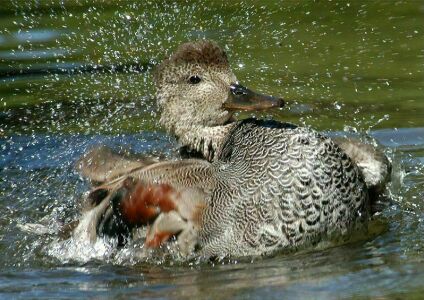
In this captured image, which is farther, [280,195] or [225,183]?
[225,183]

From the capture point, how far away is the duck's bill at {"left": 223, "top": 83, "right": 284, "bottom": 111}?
23.2 feet

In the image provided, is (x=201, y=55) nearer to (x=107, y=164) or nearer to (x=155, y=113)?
(x=107, y=164)

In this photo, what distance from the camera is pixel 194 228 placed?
6.51 m

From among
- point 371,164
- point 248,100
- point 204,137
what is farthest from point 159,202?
point 371,164

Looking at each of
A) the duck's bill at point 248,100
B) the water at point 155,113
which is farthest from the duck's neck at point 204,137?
the water at point 155,113

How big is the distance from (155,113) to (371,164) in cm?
307

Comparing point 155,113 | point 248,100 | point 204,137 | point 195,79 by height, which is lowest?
point 155,113

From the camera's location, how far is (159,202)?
259 inches

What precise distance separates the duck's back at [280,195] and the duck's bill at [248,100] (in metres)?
0.16

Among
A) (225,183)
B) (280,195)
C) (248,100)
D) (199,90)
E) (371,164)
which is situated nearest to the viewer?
(280,195)

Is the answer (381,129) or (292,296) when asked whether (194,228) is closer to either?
(292,296)

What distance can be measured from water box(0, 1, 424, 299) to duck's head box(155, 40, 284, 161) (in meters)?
1.02

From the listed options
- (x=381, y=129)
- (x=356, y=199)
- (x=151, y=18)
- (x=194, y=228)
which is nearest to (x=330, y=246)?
(x=356, y=199)

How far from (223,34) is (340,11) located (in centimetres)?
146
